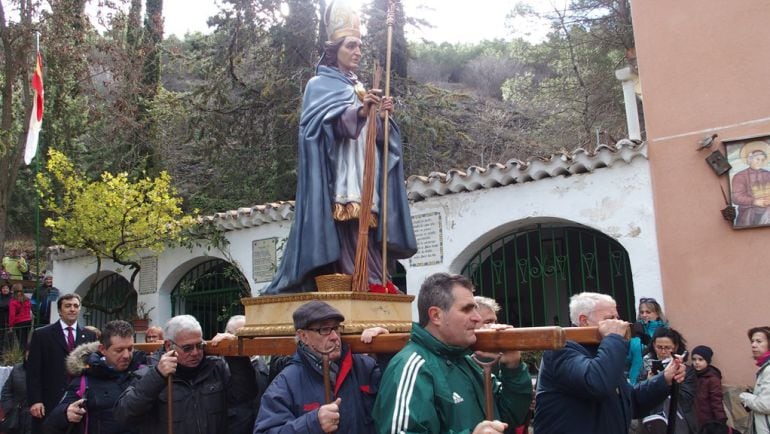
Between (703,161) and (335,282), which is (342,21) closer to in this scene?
(335,282)

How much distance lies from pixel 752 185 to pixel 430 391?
19.6 ft

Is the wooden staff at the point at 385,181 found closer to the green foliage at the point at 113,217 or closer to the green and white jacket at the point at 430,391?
the green and white jacket at the point at 430,391

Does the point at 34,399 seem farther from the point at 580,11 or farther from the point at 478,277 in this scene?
the point at 580,11

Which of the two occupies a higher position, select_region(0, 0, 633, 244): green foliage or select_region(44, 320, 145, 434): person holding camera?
select_region(0, 0, 633, 244): green foliage

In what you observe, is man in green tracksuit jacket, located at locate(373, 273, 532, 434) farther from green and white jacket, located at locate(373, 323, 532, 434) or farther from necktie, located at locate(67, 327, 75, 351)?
necktie, located at locate(67, 327, 75, 351)

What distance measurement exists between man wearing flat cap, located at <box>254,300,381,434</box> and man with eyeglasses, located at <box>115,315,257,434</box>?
0.90m

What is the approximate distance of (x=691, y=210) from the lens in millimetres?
7629

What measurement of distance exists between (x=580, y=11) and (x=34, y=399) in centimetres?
1573

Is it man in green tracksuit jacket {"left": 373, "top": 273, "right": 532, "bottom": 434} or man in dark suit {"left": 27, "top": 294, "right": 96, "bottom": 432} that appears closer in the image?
man in green tracksuit jacket {"left": 373, "top": 273, "right": 532, "bottom": 434}

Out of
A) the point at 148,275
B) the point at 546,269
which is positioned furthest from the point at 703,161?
the point at 148,275

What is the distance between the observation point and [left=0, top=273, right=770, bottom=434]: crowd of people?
250 cm

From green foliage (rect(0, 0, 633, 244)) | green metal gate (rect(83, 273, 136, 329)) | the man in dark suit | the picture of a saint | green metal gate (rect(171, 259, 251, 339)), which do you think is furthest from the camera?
green metal gate (rect(83, 273, 136, 329))

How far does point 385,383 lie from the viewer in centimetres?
250

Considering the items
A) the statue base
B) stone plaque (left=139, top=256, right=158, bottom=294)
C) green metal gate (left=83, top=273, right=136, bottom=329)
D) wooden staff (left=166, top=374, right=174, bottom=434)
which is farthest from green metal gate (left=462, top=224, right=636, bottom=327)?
green metal gate (left=83, top=273, right=136, bottom=329)
